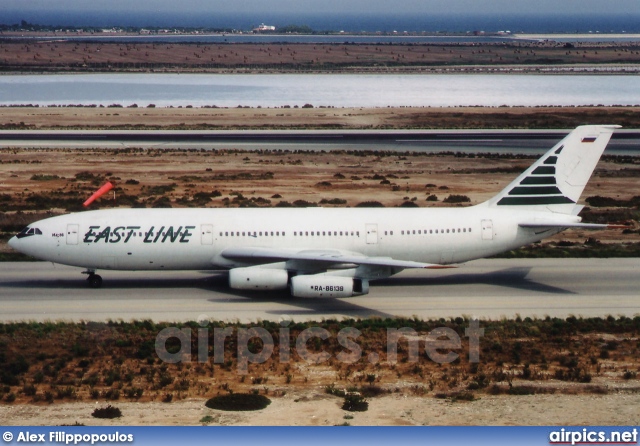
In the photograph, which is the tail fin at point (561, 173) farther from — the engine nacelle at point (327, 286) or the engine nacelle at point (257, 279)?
the engine nacelle at point (257, 279)

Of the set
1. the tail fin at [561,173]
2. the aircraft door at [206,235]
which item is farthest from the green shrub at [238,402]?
the tail fin at [561,173]

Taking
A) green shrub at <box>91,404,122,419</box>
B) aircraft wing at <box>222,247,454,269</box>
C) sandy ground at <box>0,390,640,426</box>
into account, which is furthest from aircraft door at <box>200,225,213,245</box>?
green shrub at <box>91,404,122,419</box>

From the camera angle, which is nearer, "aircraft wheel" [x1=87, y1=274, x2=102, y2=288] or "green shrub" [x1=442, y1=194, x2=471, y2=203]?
"aircraft wheel" [x1=87, y1=274, x2=102, y2=288]

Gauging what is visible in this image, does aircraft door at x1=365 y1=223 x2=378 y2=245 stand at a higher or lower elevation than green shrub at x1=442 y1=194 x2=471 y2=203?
lower

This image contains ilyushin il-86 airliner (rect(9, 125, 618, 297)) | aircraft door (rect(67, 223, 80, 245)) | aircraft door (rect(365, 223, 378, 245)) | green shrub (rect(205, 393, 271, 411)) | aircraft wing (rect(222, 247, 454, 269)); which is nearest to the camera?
green shrub (rect(205, 393, 271, 411))

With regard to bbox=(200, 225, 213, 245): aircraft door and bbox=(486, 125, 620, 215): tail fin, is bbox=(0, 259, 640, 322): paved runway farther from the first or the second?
bbox=(486, 125, 620, 215): tail fin

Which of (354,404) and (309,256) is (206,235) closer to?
(309,256)
